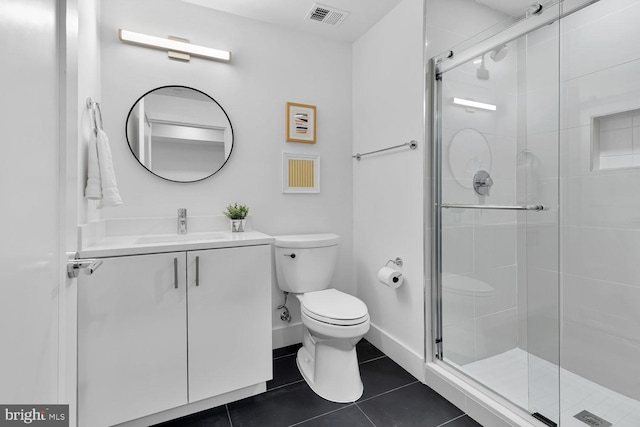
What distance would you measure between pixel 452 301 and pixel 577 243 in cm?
67

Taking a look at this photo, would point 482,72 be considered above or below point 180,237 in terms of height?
above

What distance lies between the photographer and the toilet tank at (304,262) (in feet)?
6.43

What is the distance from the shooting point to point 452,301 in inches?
68.9

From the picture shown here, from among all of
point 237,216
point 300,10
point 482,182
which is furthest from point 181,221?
point 482,182

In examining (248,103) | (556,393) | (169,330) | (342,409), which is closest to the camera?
(556,393)

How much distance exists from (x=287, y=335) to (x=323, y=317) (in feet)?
2.49

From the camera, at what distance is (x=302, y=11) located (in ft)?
6.59

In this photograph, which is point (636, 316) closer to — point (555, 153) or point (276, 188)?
point (555, 153)

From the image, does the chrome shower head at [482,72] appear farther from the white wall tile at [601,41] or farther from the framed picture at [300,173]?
the framed picture at [300,173]

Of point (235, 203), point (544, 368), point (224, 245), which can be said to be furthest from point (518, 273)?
point (235, 203)

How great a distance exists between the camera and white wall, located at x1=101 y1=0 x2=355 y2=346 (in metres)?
1.78

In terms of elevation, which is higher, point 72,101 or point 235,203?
point 72,101

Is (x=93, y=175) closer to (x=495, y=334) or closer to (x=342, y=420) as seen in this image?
(x=342, y=420)

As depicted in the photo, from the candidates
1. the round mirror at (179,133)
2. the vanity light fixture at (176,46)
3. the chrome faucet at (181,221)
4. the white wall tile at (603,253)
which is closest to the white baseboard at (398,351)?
the white wall tile at (603,253)
